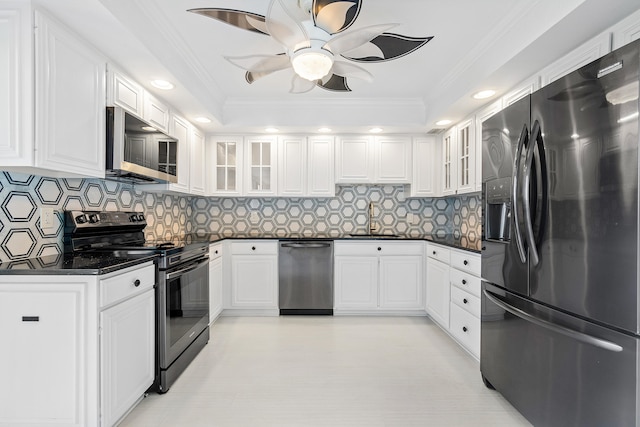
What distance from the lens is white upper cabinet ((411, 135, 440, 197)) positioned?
3.87m

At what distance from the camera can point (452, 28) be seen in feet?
6.96

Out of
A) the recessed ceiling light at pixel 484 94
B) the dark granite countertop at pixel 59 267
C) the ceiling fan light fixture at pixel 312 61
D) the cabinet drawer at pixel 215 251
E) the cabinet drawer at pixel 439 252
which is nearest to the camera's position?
the dark granite countertop at pixel 59 267

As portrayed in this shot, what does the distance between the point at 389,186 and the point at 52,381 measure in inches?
144

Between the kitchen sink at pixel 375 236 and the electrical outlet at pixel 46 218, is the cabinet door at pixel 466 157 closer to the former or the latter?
the kitchen sink at pixel 375 236

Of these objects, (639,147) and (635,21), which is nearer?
(639,147)

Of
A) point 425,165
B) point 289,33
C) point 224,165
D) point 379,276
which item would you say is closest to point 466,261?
point 379,276

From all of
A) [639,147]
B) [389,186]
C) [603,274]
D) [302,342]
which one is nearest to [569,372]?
[603,274]

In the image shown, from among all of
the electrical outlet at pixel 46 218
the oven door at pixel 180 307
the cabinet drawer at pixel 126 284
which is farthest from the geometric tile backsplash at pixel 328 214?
the cabinet drawer at pixel 126 284

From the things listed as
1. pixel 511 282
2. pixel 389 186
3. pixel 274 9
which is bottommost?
pixel 511 282

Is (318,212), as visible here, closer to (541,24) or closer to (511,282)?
Answer: (511,282)

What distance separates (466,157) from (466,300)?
4.63 ft

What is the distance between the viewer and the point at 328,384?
2.18m

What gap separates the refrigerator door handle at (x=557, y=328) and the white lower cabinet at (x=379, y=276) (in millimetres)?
1558

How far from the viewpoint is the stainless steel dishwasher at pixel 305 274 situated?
140 inches
